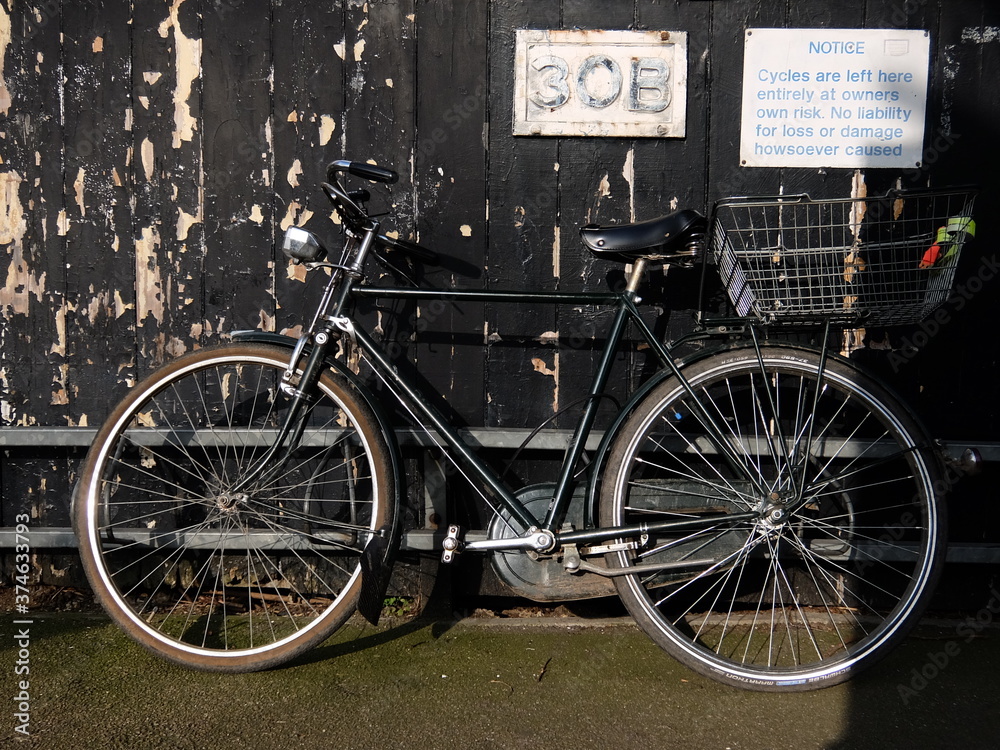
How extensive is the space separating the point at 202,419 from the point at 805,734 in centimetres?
215

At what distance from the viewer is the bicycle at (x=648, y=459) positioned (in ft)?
7.05

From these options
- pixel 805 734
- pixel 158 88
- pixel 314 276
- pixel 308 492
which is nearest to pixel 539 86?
pixel 314 276

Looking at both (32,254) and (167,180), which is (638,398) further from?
(32,254)

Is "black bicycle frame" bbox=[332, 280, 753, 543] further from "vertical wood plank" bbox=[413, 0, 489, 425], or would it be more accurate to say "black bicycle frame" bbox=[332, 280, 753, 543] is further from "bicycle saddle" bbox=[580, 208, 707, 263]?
"vertical wood plank" bbox=[413, 0, 489, 425]

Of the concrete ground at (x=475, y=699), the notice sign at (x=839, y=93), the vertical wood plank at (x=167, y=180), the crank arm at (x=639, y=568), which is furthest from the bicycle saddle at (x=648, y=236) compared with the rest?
the vertical wood plank at (x=167, y=180)

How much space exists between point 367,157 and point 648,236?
104 centimetres

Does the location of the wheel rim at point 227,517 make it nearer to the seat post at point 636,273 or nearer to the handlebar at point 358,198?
the handlebar at point 358,198

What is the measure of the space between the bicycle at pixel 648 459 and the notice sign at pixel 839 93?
201mm

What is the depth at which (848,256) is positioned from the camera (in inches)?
103

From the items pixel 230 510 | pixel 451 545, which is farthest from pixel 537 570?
pixel 230 510

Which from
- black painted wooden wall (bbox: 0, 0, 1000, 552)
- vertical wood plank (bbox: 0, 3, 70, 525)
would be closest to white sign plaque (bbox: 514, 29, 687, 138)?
black painted wooden wall (bbox: 0, 0, 1000, 552)

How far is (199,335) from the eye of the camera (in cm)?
261

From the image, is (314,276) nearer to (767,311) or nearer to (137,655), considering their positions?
(137,655)

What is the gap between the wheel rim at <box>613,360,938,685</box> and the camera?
2166mm
